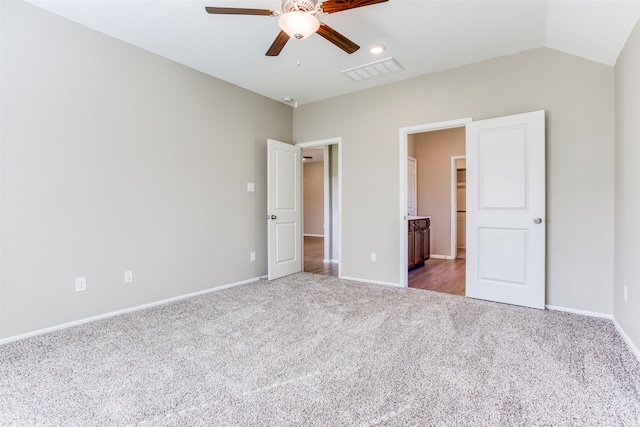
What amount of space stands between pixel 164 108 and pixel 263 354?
269cm

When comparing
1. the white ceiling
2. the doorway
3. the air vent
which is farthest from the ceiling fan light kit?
the doorway

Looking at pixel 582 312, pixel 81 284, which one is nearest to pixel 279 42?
pixel 81 284

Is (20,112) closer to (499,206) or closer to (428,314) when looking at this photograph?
(428,314)

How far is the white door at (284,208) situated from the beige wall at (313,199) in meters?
5.76

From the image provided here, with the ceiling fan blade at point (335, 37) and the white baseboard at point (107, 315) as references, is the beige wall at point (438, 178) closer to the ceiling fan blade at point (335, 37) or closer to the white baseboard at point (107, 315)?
the white baseboard at point (107, 315)

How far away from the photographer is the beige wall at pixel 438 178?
6105 mm

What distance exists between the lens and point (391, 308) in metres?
3.11

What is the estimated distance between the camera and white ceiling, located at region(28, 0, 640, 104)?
2.40 metres

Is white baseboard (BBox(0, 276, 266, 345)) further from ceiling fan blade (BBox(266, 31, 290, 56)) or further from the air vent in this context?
the air vent

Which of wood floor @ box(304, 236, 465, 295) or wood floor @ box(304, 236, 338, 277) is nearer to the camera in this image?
wood floor @ box(304, 236, 465, 295)

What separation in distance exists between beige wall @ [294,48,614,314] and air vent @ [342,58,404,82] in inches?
13.8

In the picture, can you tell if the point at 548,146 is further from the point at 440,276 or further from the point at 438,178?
the point at 438,178

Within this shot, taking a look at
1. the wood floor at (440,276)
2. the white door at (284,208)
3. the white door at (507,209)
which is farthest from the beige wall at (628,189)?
the white door at (284,208)

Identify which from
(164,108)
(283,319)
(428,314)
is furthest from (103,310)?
(428,314)
